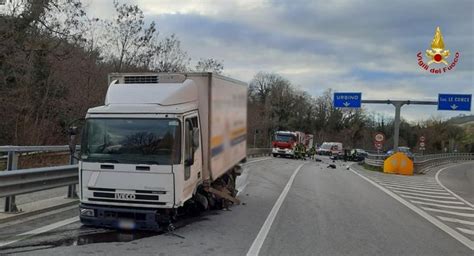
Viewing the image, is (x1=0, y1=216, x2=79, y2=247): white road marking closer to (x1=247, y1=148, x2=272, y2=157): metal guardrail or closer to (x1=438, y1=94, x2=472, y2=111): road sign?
(x1=438, y1=94, x2=472, y2=111): road sign

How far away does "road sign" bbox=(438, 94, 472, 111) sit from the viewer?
38.2 m

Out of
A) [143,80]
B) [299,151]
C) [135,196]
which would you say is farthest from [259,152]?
[135,196]

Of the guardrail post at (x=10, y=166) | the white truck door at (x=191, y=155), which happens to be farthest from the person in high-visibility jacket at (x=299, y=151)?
the guardrail post at (x=10, y=166)

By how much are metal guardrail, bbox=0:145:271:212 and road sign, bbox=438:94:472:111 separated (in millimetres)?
33645

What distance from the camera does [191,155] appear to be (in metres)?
8.92

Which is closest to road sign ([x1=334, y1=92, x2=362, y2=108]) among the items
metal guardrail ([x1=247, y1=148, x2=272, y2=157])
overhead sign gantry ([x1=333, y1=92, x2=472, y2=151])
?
overhead sign gantry ([x1=333, y1=92, x2=472, y2=151])

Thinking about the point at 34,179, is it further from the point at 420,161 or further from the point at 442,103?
the point at 420,161

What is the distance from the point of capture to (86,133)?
8648mm

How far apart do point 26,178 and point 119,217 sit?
1.93 metres

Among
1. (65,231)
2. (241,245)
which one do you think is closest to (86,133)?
(65,231)

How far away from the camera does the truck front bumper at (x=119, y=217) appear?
824 cm

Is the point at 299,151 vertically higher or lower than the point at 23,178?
lower

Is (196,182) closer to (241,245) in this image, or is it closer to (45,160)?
(241,245)

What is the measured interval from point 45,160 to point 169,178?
10.9m
